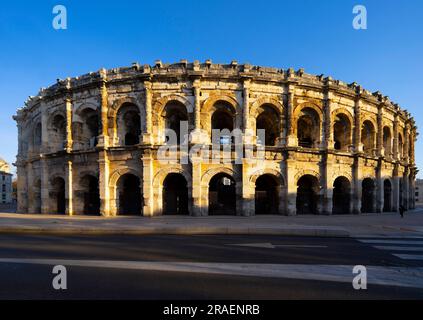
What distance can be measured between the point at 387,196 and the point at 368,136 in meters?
6.39

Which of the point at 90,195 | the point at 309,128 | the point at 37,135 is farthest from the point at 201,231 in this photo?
the point at 37,135

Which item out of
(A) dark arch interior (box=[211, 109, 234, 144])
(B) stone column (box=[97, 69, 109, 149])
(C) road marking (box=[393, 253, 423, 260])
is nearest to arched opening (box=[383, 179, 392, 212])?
(A) dark arch interior (box=[211, 109, 234, 144])

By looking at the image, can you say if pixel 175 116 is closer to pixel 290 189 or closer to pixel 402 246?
pixel 290 189

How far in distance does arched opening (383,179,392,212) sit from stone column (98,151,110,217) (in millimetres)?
24259

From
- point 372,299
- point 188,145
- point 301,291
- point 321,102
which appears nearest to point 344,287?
point 372,299

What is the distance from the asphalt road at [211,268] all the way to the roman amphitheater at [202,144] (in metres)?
7.14

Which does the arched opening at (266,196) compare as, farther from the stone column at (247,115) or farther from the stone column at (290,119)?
the stone column at (247,115)

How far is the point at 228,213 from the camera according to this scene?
51.8 ft

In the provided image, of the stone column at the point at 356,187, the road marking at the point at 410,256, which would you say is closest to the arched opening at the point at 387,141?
the stone column at the point at 356,187

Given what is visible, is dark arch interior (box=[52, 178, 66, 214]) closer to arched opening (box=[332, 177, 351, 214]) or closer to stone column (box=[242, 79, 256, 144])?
stone column (box=[242, 79, 256, 144])

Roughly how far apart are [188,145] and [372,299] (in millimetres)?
11866

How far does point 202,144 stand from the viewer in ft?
46.1

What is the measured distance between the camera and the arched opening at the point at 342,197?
1688 centimetres
